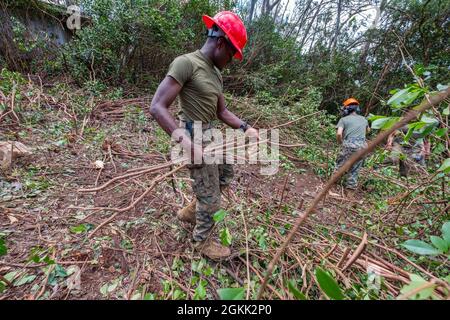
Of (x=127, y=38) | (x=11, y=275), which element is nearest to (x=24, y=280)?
(x=11, y=275)

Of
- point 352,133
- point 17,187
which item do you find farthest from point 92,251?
point 352,133

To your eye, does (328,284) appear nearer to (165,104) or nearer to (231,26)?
(165,104)

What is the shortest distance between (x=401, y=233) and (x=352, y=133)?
90.0 inches

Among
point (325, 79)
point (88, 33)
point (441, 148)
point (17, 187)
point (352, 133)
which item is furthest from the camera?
point (325, 79)

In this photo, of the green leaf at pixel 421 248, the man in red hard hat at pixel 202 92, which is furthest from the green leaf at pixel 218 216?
the green leaf at pixel 421 248

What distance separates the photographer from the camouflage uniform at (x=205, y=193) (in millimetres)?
1675

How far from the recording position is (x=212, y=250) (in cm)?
191

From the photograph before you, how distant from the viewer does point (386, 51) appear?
309 inches

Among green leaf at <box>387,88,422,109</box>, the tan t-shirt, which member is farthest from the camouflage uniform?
green leaf at <box>387,88,422,109</box>

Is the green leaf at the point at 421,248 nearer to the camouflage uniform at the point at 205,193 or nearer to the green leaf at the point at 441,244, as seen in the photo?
the green leaf at the point at 441,244

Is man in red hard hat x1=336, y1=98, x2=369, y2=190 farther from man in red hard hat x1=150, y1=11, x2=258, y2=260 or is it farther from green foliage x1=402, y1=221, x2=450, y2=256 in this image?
green foliage x1=402, y1=221, x2=450, y2=256

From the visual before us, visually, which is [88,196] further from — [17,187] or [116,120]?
[116,120]

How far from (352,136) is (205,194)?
3.47m

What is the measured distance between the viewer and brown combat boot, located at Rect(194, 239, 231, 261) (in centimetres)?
191
